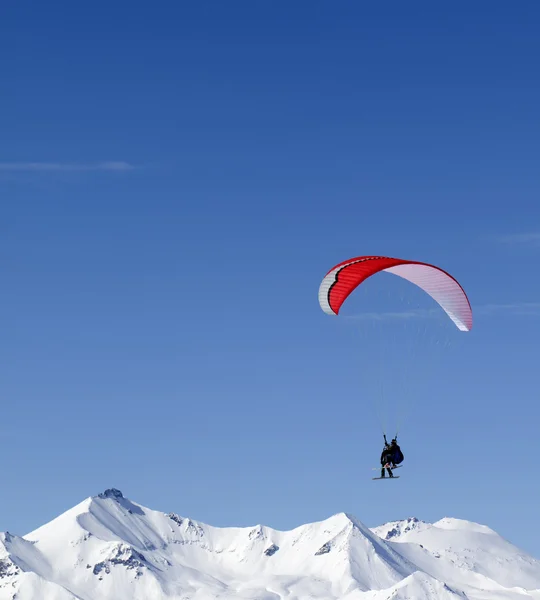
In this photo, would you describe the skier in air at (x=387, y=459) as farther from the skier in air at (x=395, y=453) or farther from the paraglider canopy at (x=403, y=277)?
the paraglider canopy at (x=403, y=277)

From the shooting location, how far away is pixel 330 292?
3447 inches

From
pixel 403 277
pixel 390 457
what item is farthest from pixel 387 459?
pixel 403 277

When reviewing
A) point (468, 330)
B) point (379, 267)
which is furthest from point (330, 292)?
point (468, 330)

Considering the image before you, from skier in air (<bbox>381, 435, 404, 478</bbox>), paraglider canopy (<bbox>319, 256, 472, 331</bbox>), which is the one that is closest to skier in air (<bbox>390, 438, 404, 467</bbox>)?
skier in air (<bbox>381, 435, 404, 478</bbox>)

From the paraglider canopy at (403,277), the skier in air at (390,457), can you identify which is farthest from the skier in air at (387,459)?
the paraglider canopy at (403,277)

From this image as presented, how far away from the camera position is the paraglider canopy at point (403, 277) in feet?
277

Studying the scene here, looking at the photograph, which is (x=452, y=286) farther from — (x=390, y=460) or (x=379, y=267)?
(x=390, y=460)

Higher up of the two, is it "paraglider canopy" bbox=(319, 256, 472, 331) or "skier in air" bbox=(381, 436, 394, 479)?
"paraglider canopy" bbox=(319, 256, 472, 331)

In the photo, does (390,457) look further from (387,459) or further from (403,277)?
(403,277)

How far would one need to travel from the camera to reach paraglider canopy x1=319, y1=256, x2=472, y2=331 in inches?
3319

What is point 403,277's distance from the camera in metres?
87.6

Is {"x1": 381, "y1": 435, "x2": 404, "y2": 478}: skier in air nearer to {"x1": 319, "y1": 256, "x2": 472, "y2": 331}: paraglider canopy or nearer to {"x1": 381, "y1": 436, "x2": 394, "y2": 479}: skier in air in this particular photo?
{"x1": 381, "y1": 436, "x2": 394, "y2": 479}: skier in air

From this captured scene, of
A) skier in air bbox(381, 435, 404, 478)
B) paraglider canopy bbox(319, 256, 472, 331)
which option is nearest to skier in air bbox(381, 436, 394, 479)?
skier in air bbox(381, 435, 404, 478)

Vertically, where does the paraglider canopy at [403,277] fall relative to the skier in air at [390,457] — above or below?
above
